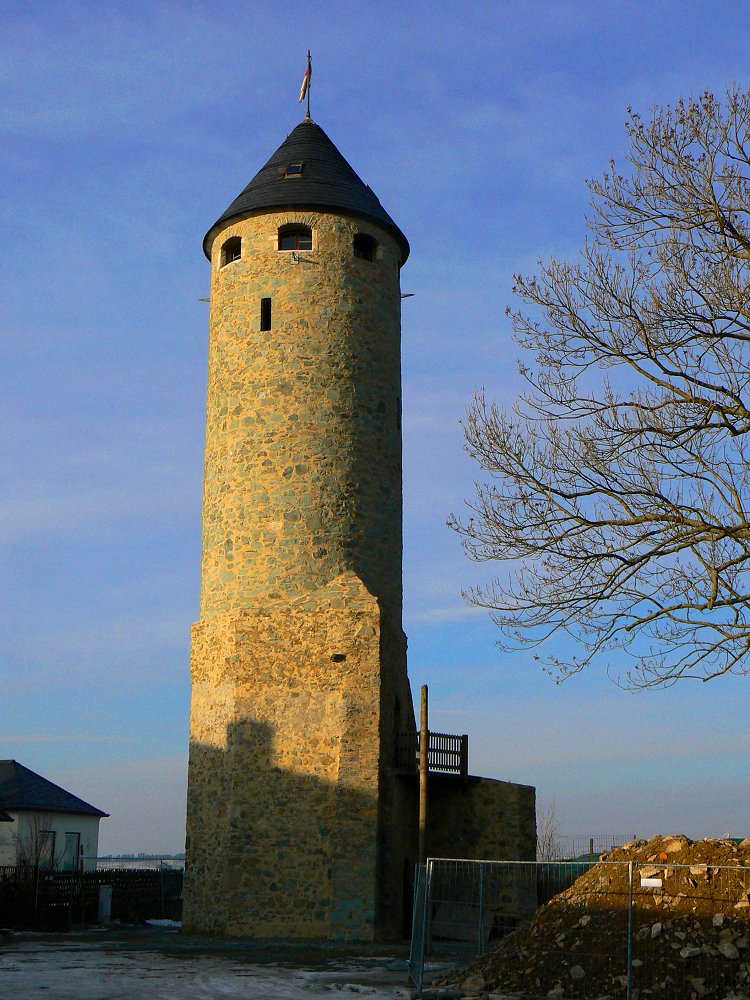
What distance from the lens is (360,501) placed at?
75.3 feet

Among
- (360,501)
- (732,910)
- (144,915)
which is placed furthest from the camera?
(144,915)

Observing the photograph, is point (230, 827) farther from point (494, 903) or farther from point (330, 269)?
point (330, 269)

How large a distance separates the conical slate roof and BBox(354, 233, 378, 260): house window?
0.43m

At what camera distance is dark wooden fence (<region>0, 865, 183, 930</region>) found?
24.0 metres

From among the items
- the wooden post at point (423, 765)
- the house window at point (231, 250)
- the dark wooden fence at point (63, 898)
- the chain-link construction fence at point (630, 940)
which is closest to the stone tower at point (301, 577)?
the house window at point (231, 250)

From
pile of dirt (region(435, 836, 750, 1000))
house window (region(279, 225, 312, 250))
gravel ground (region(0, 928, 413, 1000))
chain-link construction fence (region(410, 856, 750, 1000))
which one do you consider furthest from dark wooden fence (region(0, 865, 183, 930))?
house window (region(279, 225, 312, 250))

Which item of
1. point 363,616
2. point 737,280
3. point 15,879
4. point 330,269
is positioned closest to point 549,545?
point 737,280

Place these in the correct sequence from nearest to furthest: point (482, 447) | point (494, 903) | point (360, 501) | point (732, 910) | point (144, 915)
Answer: point (732, 910), point (482, 447), point (494, 903), point (360, 501), point (144, 915)

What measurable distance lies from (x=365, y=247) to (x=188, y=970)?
15.4 metres

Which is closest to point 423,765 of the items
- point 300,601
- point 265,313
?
point 300,601

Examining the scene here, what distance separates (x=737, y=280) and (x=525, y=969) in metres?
8.41

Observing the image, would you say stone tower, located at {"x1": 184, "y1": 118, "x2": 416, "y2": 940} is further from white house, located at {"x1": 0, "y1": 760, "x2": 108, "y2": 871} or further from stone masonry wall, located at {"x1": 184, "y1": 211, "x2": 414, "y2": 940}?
white house, located at {"x1": 0, "y1": 760, "x2": 108, "y2": 871}

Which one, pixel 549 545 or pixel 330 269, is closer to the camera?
pixel 549 545

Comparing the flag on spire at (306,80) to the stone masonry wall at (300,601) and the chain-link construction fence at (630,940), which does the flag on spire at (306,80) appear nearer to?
the stone masonry wall at (300,601)
